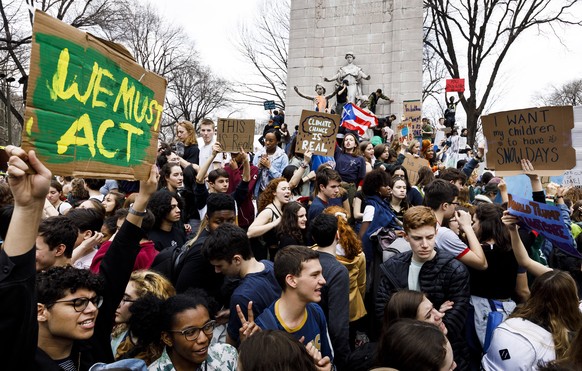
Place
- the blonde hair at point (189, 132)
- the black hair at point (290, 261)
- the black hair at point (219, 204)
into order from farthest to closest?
the blonde hair at point (189, 132) → the black hair at point (219, 204) → the black hair at point (290, 261)

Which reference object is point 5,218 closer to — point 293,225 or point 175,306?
point 175,306

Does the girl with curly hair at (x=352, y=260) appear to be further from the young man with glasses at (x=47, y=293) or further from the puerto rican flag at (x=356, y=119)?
the puerto rican flag at (x=356, y=119)

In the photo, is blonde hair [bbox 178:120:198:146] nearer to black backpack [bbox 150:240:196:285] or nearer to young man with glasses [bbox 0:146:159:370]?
black backpack [bbox 150:240:196:285]

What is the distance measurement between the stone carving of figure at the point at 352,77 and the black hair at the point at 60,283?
1792cm

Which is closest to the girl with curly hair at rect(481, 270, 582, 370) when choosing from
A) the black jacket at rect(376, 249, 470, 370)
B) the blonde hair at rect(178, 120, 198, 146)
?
the black jacket at rect(376, 249, 470, 370)

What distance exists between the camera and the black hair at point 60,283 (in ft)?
7.23

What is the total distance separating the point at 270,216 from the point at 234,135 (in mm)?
2284

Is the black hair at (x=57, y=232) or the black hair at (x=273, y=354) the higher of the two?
the black hair at (x=57, y=232)

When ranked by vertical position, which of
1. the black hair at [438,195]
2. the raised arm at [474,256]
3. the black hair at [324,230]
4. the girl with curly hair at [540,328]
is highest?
the black hair at [438,195]

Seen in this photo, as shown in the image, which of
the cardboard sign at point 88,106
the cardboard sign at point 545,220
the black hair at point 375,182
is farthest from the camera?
the black hair at point 375,182

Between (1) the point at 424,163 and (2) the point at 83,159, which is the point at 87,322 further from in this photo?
(1) the point at 424,163

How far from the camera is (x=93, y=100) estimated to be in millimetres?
2406

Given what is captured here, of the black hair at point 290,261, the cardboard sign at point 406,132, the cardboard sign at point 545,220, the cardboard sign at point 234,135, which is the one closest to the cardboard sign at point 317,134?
the cardboard sign at point 234,135

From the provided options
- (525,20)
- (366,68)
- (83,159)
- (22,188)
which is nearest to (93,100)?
(83,159)
